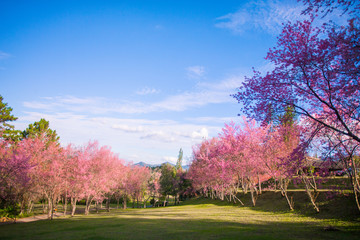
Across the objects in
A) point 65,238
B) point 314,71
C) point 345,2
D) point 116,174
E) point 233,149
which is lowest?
point 65,238

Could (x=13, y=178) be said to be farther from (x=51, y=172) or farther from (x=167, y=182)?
(x=167, y=182)

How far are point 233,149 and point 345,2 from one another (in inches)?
909

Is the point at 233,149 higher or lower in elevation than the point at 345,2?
lower

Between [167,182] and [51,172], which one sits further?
[167,182]

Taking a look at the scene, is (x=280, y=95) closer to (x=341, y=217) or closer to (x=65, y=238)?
(x=341, y=217)

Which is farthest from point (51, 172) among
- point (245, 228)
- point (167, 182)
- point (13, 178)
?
point (167, 182)

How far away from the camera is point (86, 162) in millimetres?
32375

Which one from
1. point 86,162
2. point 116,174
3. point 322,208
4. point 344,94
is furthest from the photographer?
point 116,174

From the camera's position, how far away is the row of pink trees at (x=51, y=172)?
2431 cm

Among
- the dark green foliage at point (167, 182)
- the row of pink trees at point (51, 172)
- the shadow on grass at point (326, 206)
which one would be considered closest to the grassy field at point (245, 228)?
the shadow on grass at point (326, 206)

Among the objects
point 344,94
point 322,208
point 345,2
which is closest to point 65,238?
point 344,94

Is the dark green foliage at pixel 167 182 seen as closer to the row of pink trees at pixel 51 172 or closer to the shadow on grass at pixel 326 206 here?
the row of pink trees at pixel 51 172

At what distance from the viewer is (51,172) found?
26.6m

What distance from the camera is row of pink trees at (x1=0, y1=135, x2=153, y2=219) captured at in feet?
79.8
